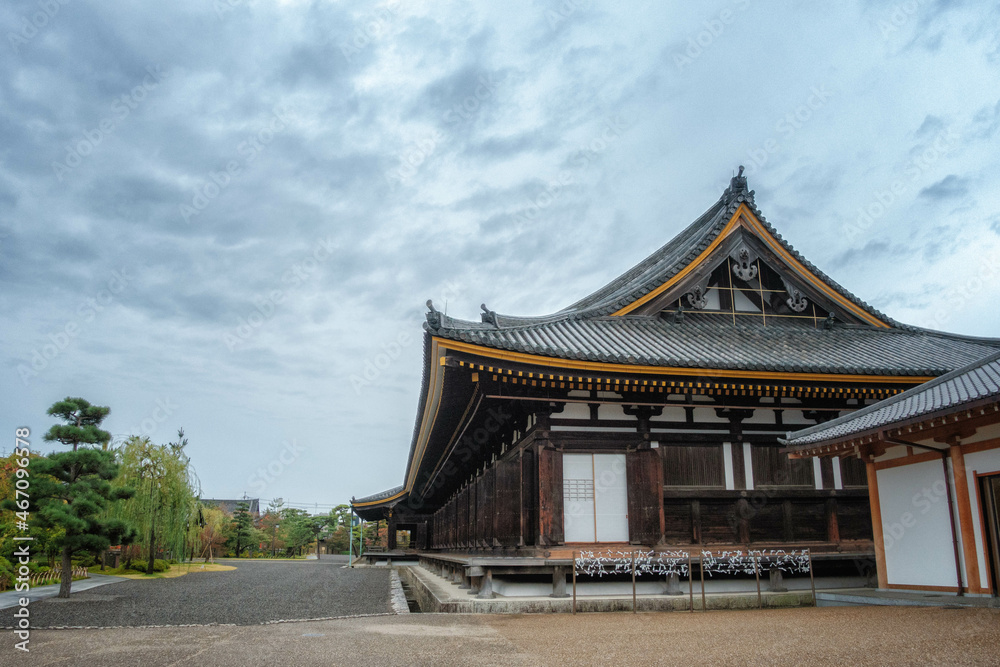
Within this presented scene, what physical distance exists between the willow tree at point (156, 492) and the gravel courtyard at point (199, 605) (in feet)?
13.0

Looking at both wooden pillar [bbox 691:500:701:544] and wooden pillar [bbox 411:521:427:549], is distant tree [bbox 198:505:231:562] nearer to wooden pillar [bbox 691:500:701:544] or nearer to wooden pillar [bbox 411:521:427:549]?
wooden pillar [bbox 411:521:427:549]

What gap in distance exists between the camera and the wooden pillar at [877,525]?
1184cm

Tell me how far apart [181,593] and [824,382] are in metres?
16.9

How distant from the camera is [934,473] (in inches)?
425

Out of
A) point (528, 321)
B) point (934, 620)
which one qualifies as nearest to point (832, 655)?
point (934, 620)

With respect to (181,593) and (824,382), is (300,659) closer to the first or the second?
(824,382)

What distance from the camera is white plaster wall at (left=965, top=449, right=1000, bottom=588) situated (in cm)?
973

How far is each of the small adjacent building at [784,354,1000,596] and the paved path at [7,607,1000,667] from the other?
1.55 metres

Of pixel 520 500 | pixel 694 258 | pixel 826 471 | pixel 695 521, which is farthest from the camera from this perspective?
pixel 694 258

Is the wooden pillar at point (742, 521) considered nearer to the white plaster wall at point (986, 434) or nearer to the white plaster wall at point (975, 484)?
the white plaster wall at point (975, 484)

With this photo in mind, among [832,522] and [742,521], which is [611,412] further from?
[832,522]

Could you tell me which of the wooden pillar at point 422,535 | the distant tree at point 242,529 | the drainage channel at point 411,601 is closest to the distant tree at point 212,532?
the distant tree at point 242,529

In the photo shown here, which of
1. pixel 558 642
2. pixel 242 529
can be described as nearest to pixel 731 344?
pixel 558 642

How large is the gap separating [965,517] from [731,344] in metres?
5.36
